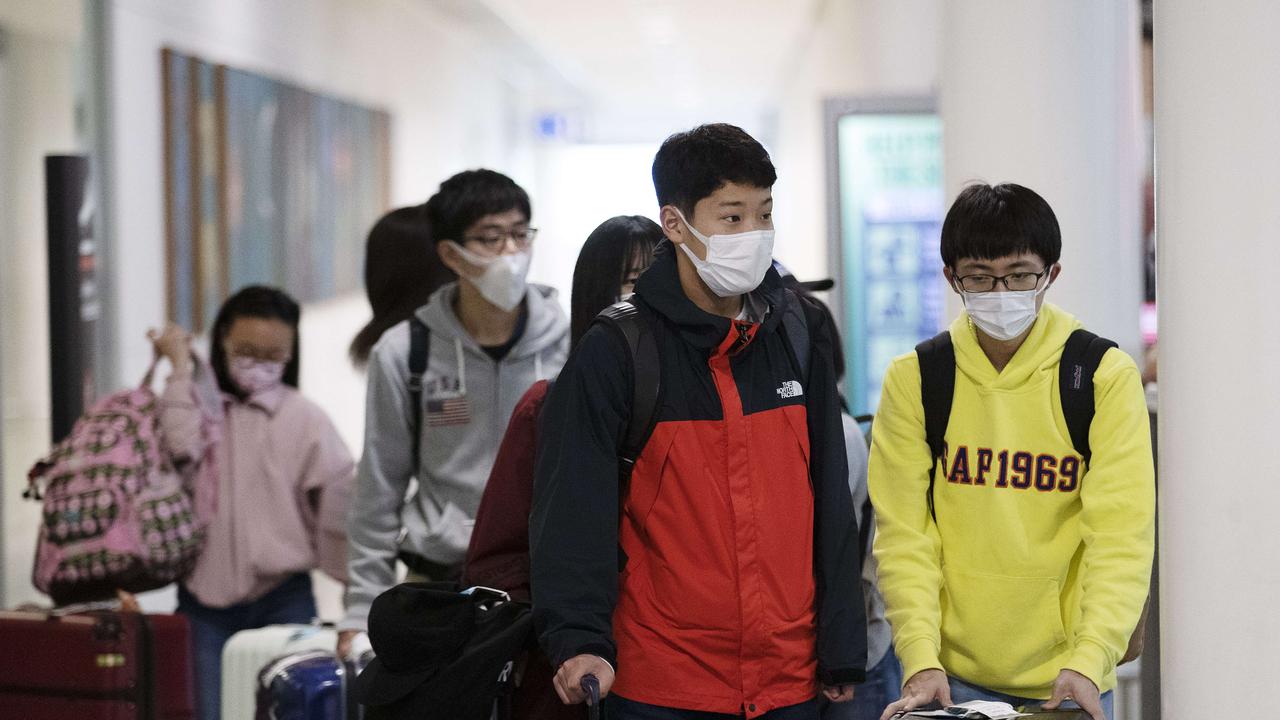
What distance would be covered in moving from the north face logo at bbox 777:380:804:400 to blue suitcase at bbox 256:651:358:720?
5.47 ft

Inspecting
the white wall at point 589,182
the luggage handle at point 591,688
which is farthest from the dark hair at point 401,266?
the white wall at point 589,182

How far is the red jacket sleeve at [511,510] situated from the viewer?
260 cm

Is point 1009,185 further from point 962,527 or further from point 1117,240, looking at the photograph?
point 1117,240

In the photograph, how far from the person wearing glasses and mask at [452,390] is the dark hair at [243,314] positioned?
961 mm

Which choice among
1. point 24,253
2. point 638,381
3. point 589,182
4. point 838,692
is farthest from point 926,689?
point 589,182

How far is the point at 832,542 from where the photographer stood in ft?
7.79

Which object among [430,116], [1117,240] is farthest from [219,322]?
[430,116]

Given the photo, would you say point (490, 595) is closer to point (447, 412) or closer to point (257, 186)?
point (447, 412)

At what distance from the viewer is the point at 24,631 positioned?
359cm

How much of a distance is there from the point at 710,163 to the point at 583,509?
2.00 feet

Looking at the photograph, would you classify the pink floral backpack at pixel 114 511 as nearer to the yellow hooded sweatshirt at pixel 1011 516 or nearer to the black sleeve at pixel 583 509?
the black sleeve at pixel 583 509

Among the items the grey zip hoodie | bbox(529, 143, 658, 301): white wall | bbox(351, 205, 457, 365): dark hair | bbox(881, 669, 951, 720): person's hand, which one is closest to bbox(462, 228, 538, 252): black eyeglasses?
the grey zip hoodie

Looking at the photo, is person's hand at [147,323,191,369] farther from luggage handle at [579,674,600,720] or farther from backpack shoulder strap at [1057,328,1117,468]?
backpack shoulder strap at [1057,328,1117,468]

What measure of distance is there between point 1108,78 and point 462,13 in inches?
370
